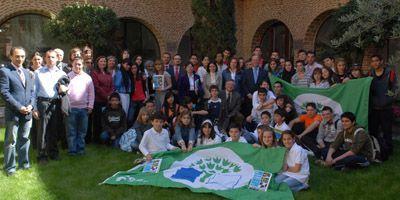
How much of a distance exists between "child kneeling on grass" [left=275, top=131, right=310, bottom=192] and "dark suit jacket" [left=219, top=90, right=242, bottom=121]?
2497 millimetres

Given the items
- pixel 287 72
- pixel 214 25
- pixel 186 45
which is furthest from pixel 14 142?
pixel 186 45

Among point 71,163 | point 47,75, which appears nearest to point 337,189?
point 71,163

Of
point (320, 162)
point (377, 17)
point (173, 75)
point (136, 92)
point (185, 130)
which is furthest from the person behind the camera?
point (173, 75)

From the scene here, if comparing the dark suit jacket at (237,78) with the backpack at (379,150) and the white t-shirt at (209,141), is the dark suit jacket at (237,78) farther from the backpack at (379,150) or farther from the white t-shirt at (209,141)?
the backpack at (379,150)

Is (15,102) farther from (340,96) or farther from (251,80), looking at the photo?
(340,96)

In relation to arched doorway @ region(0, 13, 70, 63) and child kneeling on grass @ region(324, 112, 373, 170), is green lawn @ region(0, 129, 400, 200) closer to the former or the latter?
child kneeling on grass @ region(324, 112, 373, 170)

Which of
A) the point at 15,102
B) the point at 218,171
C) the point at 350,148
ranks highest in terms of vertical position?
the point at 15,102

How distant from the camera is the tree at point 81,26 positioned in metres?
12.3

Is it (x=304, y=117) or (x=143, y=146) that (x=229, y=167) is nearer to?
(x=143, y=146)

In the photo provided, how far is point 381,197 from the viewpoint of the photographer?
225 inches

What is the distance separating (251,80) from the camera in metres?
9.17

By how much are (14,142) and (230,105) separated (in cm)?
397

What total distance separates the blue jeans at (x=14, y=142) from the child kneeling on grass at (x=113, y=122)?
2098 millimetres

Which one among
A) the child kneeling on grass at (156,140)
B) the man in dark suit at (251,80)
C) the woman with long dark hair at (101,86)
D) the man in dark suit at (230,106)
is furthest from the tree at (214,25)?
the child kneeling on grass at (156,140)
